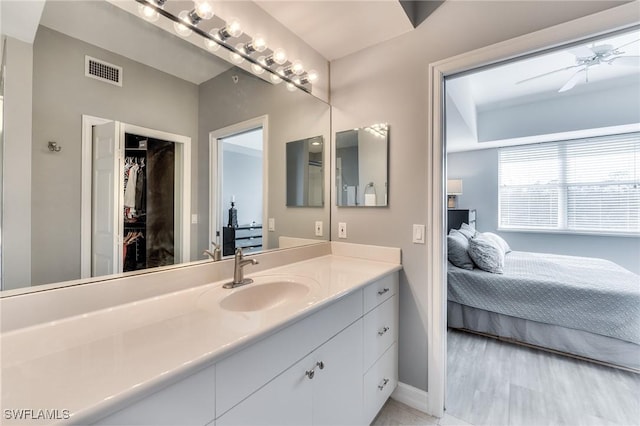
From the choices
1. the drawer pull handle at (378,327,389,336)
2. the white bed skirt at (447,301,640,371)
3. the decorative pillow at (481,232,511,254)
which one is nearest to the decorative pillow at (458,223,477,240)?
the decorative pillow at (481,232,511,254)

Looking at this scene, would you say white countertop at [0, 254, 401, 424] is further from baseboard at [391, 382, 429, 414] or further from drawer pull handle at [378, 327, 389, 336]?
baseboard at [391, 382, 429, 414]

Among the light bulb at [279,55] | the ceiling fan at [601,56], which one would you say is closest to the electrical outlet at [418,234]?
the light bulb at [279,55]

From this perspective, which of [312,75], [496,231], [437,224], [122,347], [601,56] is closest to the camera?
[122,347]

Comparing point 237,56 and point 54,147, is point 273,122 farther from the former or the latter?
point 54,147

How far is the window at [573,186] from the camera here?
3789 mm

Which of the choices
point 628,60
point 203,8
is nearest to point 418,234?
point 203,8

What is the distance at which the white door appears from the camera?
3.20 feet

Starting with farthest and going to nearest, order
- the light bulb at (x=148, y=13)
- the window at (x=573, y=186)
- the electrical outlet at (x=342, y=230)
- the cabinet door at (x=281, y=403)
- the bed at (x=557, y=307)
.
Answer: the window at (x=573, y=186) < the bed at (x=557, y=307) < the electrical outlet at (x=342, y=230) < the light bulb at (x=148, y=13) < the cabinet door at (x=281, y=403)

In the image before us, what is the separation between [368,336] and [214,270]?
835mm

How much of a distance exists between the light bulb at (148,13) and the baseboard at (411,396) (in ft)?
7.65

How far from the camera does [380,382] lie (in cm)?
150

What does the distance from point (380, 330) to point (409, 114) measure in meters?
1.29

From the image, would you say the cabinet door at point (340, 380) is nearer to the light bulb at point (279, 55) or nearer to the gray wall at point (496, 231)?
the light bulb at point (279, 55)

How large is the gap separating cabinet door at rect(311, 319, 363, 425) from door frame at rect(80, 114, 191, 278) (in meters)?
0.76
